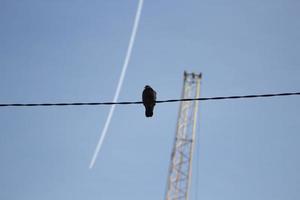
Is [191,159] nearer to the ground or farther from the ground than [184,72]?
nearer to the ground

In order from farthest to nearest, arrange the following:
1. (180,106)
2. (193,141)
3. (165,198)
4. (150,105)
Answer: (180,106) < (193,141) < (165,198) < (150,105)

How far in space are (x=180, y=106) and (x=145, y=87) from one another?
1321 inches

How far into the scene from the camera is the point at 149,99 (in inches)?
526

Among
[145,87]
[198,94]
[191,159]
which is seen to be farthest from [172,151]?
[145,87]

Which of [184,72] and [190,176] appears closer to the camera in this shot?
[190,176]

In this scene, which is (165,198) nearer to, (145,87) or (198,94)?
(198,94)

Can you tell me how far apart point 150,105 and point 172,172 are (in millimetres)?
29733

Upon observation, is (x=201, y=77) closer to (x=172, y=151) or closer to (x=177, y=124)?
(x=177, y=124)

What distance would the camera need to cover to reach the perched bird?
13.2m

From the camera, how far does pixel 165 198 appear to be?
40812 millimetres

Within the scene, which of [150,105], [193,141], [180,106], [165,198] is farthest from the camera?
[180,106]

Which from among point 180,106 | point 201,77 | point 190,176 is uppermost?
point 201,77

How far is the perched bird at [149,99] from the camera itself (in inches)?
520

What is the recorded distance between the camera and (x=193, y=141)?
44188mm
